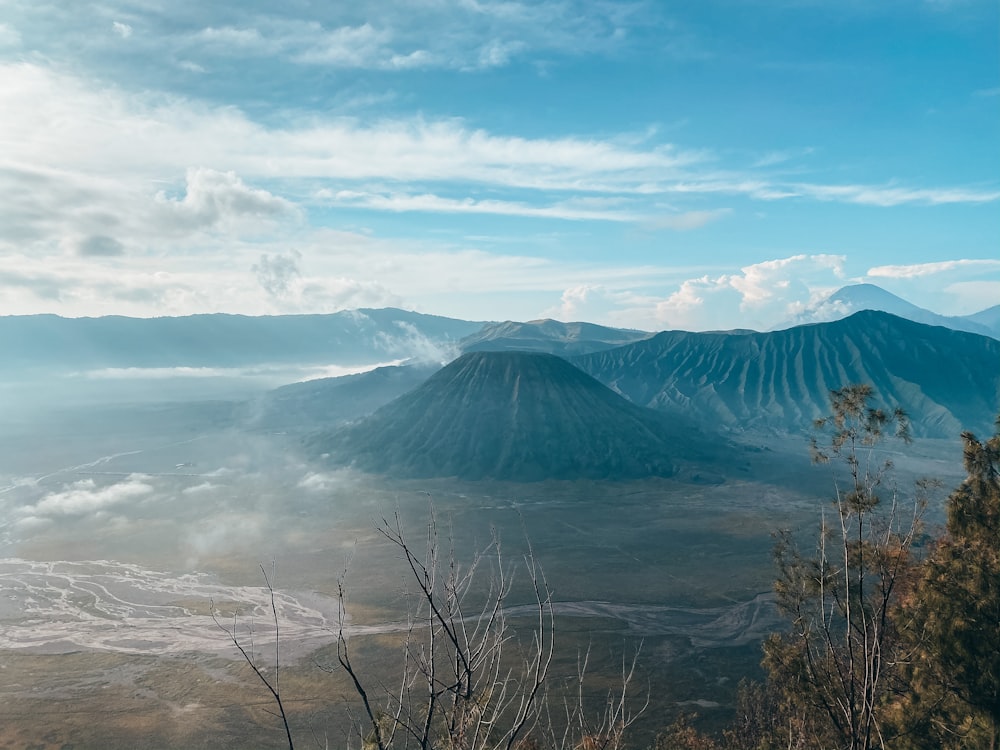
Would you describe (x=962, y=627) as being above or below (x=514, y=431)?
above

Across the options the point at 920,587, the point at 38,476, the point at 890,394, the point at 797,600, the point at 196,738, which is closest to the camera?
the point at 920,587

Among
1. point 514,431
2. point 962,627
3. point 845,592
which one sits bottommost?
point 514,431

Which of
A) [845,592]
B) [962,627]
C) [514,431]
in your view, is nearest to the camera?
[962,627]

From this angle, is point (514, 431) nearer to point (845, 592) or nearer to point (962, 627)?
point (845, 592)

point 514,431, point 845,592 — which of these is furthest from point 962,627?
point 514,431

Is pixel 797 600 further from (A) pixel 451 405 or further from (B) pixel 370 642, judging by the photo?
(A) pixel 451 405

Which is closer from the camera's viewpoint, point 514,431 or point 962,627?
point 962,627

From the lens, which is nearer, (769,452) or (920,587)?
(920,587)

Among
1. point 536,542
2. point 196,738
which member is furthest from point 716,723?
point 536,542
